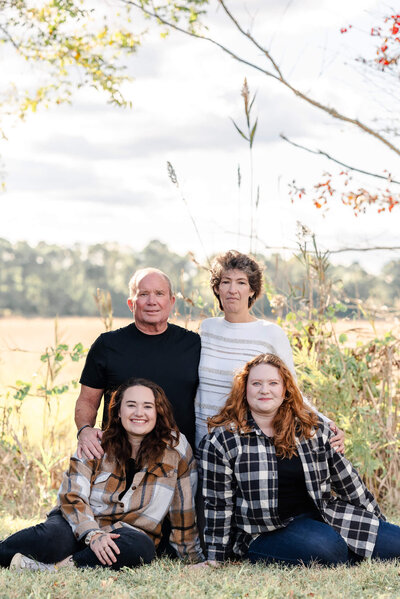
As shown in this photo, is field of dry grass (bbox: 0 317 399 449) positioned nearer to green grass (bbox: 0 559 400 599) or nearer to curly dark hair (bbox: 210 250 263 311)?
curly dark hair (bbox: 210 250 263 311)

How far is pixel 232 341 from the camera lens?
4.19 m

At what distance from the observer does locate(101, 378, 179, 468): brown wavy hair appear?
3.97 metres

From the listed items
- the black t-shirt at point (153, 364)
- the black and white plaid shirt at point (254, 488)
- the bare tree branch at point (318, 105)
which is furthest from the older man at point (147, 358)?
the bare tree branch at point (318, 105)

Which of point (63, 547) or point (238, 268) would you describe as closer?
point (63, 547)

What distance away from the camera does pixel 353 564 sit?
3.99 m

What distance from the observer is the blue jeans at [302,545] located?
384cm

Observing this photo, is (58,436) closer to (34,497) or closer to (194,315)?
(34,497)

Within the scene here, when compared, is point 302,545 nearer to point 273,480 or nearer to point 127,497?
point 273,480

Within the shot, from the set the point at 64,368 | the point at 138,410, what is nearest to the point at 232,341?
the point at 138,410

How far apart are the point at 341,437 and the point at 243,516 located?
0.66 metres

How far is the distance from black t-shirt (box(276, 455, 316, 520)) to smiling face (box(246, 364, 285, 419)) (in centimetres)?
29

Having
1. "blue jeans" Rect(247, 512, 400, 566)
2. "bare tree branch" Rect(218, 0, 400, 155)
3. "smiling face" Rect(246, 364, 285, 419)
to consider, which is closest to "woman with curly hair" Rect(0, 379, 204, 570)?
"blue jeans" Rect(247, 512, 400, 566)

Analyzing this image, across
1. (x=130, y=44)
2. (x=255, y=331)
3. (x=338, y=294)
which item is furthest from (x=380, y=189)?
(x=255, y=331)

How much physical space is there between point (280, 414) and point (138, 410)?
73 centimetres
